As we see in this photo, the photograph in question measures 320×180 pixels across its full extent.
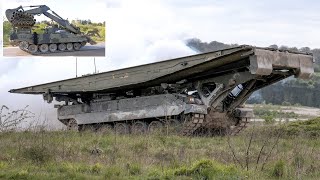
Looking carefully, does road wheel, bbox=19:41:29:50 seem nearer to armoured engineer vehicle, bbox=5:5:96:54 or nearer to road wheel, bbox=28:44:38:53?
armoured engineer vehicle, bbox=5:5:96:54

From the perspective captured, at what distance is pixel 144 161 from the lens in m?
8.66

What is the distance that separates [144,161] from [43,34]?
12017 mm

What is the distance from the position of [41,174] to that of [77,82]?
1109 cm

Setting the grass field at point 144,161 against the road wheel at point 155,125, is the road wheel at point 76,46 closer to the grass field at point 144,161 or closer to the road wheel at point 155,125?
the road wheel at point 155,125

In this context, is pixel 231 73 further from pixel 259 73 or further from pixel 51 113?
pixel 51 113

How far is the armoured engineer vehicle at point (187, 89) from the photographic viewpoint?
48.1 feet

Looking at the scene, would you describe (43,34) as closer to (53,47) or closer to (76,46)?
(53,47)

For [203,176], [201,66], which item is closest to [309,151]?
[203,176]

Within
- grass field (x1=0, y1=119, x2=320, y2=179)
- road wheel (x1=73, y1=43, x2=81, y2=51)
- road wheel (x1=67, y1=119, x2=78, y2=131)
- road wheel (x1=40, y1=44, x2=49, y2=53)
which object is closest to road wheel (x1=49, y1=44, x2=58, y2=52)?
road wheel (x1=40, y1=44, x2=49, y2=53)

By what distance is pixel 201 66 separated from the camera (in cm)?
1493

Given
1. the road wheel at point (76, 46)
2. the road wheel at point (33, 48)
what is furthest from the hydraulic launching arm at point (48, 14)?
the road wheel at point (33, 48)

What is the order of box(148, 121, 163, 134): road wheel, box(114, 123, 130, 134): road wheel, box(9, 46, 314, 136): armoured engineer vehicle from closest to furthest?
box(9, 46, 314, 136): armoured engineer vehicle
box(148, 121, 163, 134): road wheel
box(114, 123, 130, 134): road wheel

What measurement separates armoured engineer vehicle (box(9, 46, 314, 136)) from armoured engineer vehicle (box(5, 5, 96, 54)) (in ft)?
6.13

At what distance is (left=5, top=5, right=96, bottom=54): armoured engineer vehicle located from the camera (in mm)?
19672
